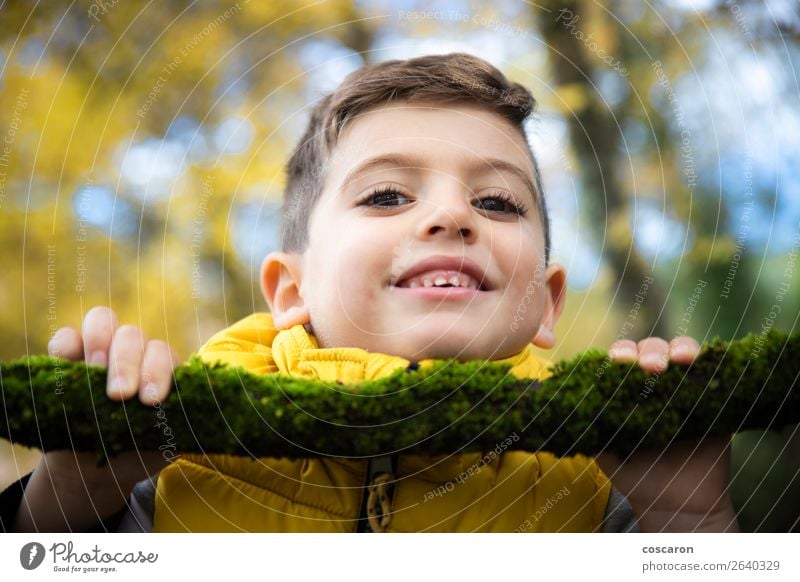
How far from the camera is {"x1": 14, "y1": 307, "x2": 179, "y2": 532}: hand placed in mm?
788

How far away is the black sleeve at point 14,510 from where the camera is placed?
0.92 metres

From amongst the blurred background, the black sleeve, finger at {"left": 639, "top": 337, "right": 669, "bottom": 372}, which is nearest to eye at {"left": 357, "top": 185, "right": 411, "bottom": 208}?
the blurred background

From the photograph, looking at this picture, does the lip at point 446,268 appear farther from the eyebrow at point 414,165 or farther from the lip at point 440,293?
the eyebrow at point 414,165

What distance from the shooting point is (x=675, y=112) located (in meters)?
1.36

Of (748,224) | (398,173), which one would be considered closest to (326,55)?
(398,173)

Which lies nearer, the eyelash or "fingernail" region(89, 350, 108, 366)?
"fingernail" region(89, 350, 108, 366)

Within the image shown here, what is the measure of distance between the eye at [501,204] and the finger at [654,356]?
10.3 inches

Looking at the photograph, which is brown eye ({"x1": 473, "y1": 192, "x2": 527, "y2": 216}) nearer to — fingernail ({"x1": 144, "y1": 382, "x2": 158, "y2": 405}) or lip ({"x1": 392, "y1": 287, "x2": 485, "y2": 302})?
lip ({"x1": 392, "y1": 287, "x2": 485, "y2": 302})

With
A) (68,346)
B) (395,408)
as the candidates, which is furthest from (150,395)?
(395,408)

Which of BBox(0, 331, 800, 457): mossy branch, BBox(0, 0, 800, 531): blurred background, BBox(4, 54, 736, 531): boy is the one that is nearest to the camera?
BBox(0, 331, 800, 457): mossy branch

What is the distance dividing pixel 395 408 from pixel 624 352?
0.25m

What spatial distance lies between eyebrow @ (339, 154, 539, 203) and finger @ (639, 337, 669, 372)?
29cm

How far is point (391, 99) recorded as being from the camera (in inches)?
40.1
